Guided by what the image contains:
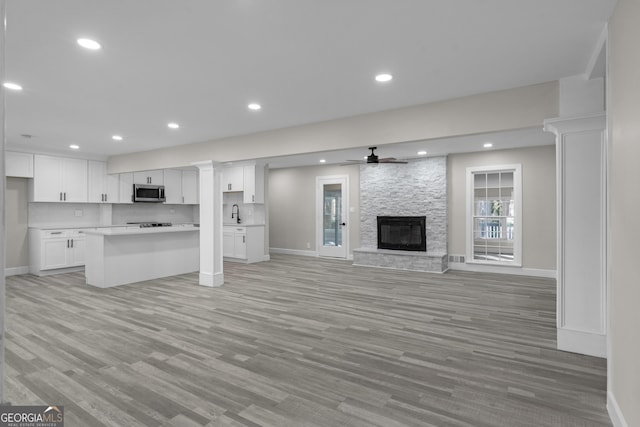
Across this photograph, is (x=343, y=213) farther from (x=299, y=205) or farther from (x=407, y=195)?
(x=407, y=195)

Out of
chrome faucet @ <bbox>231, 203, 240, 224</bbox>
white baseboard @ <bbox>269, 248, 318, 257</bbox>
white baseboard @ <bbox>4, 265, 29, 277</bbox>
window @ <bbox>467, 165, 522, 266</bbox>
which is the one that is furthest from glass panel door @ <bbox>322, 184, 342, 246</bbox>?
white baseboard @ <bbox>4, 265, 29, 277</bbox>

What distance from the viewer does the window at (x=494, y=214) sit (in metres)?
6.79

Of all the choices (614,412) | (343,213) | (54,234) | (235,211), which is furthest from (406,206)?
(54,234)

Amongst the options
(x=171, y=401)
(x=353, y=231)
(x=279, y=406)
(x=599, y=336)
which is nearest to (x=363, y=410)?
(x=279, y=406)

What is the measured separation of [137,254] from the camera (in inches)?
236

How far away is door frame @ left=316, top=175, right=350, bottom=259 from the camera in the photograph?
887 cm

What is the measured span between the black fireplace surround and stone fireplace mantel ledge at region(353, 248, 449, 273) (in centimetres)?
21

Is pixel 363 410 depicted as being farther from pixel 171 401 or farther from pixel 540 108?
pixel 540 108

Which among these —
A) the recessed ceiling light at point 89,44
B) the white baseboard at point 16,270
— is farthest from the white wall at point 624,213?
the white baseboard at point 16,270

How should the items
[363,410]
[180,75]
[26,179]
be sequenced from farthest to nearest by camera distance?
1. [26,179]
2. [180,75]
3. [363,410]

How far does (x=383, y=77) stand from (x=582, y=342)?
119 inches

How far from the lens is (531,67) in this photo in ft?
9.50

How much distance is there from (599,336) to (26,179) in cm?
954

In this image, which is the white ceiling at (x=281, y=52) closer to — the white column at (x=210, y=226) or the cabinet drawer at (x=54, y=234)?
the white column at (x=210, y=226)
